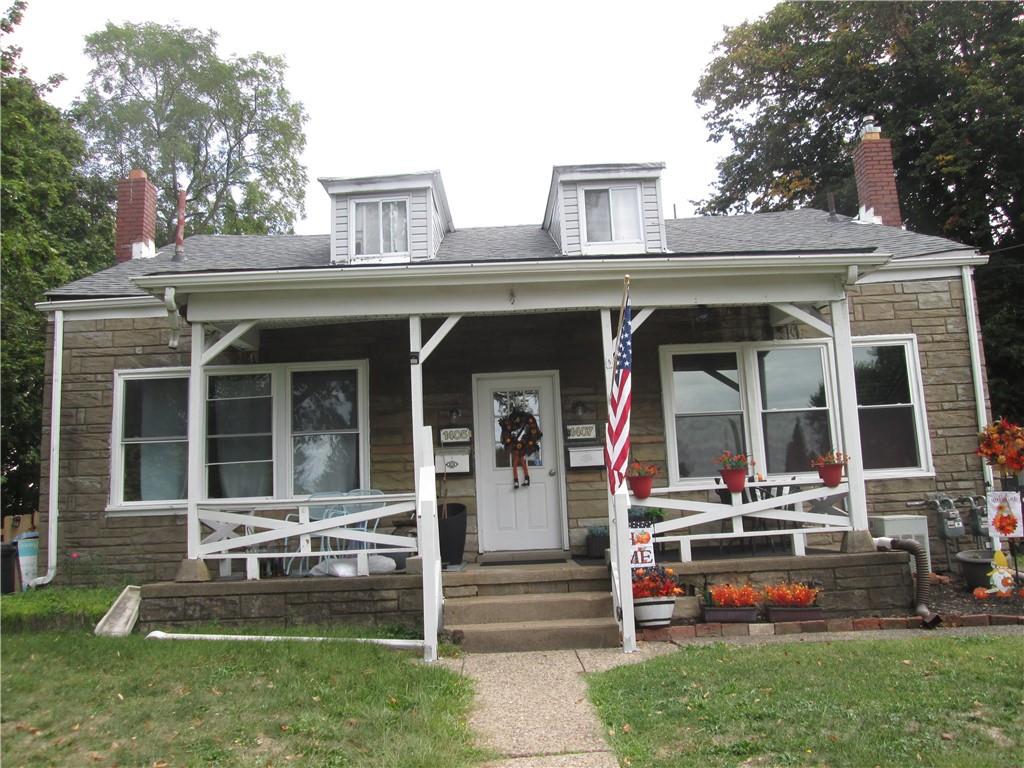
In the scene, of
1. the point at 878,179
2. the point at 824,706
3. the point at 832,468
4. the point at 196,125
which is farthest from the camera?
the point at 196,125

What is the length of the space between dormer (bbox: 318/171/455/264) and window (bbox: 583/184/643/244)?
6.63ft

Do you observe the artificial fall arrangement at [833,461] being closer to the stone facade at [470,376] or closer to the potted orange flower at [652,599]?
the stone facade at [470,376]

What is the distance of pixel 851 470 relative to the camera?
6.89 meters

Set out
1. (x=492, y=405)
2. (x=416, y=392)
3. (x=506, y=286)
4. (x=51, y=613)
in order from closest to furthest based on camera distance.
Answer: (x=51, y=613) → (x=416, y=392) → (x=506, y=286) → (x=492, y=405)

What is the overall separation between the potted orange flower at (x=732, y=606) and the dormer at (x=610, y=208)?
4.49m

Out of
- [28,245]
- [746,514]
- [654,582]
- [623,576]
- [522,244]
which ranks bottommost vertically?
[654,582]

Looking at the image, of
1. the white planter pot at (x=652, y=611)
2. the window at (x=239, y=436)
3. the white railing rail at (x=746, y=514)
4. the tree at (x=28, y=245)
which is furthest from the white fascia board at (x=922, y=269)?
the tree at (x=28, y=245)

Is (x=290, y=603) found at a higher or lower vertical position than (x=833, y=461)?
lower

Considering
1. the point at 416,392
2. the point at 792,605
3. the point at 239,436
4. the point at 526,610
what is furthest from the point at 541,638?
the point at 239,436

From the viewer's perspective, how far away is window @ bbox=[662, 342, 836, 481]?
27.6ft

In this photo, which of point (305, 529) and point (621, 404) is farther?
point (305, 529)

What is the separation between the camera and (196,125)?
24.7 m

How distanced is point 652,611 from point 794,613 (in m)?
1.24

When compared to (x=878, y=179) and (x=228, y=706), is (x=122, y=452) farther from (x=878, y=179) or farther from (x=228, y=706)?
(x=878, y=179)
